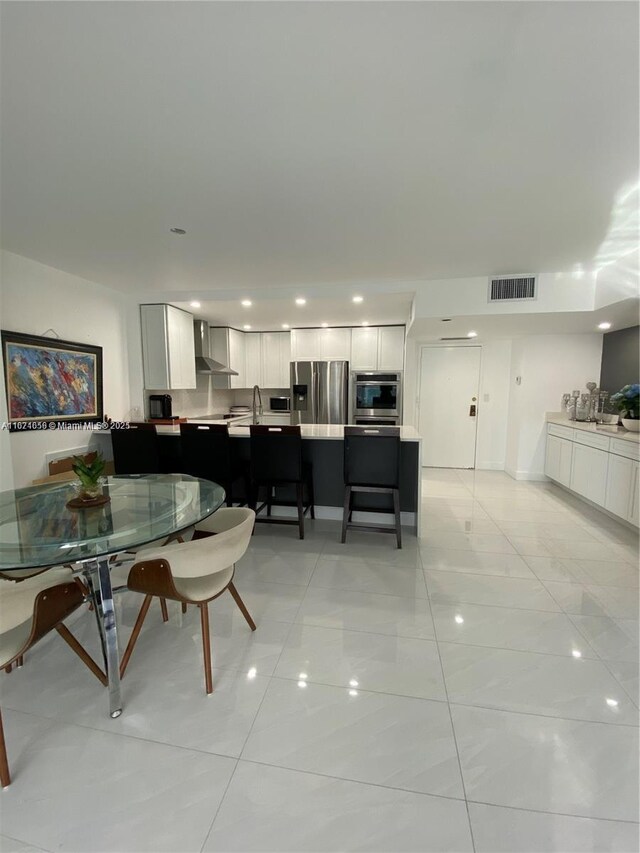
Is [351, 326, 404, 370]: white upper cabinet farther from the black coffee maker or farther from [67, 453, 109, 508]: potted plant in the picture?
[67, 453, 109, 508]: potted plant

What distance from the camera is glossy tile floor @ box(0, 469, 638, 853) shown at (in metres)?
1.07

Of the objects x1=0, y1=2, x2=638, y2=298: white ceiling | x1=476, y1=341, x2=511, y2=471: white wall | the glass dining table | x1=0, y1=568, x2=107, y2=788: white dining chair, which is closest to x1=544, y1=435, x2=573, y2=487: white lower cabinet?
x1=476, y1=341, x2=511, y2=471: white wall

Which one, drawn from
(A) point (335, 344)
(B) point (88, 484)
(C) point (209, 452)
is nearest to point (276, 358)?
(A) point (335, 344)

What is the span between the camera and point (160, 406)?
4406mm

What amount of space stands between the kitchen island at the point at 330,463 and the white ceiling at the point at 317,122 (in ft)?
5.42

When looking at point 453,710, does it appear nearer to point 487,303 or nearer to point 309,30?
point 309,30

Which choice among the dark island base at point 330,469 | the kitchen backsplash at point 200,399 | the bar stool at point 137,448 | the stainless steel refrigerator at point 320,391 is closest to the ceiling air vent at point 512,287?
the dark island base at point 330,469

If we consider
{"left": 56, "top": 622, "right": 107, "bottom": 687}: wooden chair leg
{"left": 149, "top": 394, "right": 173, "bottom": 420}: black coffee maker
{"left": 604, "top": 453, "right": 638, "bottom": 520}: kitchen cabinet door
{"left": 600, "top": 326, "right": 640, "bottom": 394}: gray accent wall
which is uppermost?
{"left": 600, "top": 326, "right": 640, "bottom": 394}: gray accent wall

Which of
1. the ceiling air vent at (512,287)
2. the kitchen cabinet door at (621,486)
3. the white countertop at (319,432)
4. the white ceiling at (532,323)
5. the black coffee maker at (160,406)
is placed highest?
the ceiling air vent at (512,287)

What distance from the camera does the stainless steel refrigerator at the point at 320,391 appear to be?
5.37 meters

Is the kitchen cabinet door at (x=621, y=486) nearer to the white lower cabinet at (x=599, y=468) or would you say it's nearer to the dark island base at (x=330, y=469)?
the white lower cabinet at (x=599, y=468)

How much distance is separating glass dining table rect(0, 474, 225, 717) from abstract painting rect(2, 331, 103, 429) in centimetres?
125

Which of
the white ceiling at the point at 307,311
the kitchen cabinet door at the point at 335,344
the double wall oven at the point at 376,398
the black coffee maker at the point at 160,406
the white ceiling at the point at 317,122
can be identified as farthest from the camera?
the kitchen cabinet door at the point at 335,344

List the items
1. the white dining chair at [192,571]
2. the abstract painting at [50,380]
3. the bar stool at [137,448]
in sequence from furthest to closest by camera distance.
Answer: the bar stool at [137,448], the abstract painting at [50,380], the white dining chair at [192,571]
